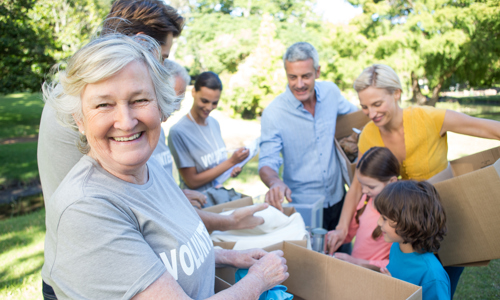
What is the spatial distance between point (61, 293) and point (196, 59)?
29979 millimetres

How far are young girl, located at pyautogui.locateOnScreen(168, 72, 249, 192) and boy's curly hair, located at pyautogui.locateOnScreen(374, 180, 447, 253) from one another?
164 cm

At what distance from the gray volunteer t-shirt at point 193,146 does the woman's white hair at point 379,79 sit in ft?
5.06

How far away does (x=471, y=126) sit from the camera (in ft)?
6.97

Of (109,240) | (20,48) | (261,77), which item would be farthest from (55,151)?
(261,77)

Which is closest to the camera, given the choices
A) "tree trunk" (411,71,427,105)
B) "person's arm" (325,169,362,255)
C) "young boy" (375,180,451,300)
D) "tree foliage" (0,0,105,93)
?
"young boy" (375,180,451,300)

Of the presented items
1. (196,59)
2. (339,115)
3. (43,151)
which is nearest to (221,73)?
(196,59)

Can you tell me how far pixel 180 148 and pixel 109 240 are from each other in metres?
2.32

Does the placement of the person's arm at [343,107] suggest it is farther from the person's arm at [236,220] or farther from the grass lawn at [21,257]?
the grass lawn at [21,257]

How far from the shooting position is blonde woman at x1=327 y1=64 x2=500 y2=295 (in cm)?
229

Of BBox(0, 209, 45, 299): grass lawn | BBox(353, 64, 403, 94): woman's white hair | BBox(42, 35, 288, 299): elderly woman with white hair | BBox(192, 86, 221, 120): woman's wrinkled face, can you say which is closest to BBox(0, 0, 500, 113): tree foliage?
BBox(192, 86, 221, 120): woman's wrinkled face

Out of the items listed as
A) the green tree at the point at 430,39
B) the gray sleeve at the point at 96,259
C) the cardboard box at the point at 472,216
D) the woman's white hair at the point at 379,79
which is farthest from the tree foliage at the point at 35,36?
the green tree at the point at 430,39

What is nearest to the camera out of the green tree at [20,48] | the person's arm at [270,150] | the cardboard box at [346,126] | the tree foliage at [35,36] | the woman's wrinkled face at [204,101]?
the person's arm at [270,150]

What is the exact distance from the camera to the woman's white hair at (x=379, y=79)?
2.42 m

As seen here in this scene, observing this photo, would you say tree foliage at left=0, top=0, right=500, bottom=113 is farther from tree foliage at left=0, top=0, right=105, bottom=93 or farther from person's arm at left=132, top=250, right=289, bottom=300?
person's arm at left=132, top=250, right=289, bottom=300
